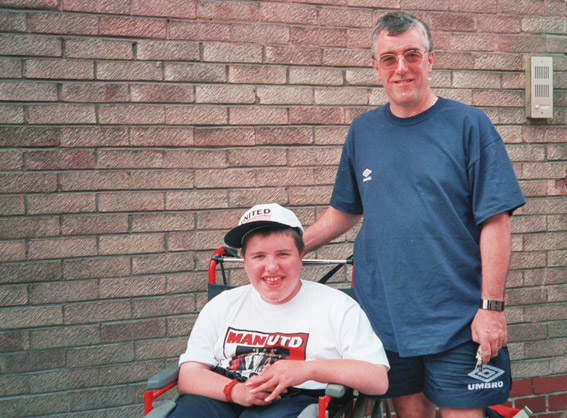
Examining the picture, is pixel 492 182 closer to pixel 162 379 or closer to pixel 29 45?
pixel 162 379

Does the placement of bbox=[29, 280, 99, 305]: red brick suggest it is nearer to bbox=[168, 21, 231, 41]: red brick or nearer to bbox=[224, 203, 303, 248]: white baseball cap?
bbox=[224, 203, 303, 248]: white baseball cap

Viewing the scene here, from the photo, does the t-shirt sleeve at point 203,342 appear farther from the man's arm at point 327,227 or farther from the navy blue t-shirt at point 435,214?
the navy blue t-shirt at point 435,214

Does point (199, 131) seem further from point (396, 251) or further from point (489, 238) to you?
point (489, 238)

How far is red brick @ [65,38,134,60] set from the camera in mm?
3162

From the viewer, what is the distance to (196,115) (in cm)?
335

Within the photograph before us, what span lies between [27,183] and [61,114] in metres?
0.44

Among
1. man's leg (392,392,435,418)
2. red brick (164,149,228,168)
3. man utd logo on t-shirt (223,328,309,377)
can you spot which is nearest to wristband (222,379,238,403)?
man utd logo on t-shirt (223,328,309,377)

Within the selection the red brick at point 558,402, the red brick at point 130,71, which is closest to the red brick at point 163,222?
the red brick at point 130,71

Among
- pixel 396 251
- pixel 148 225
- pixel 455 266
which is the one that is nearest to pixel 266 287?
pixel 396 251

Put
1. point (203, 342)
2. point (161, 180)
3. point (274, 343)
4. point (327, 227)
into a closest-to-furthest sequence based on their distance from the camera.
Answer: point (274, 343) → point (203, 342) → point (327, 227) → point (161, 180)

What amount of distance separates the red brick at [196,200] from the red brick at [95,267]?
430mm

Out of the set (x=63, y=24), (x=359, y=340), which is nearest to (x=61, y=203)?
(x=63, y=24)

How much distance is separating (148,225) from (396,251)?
1.65 meters

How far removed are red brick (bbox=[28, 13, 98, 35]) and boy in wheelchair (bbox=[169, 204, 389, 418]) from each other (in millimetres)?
1636
